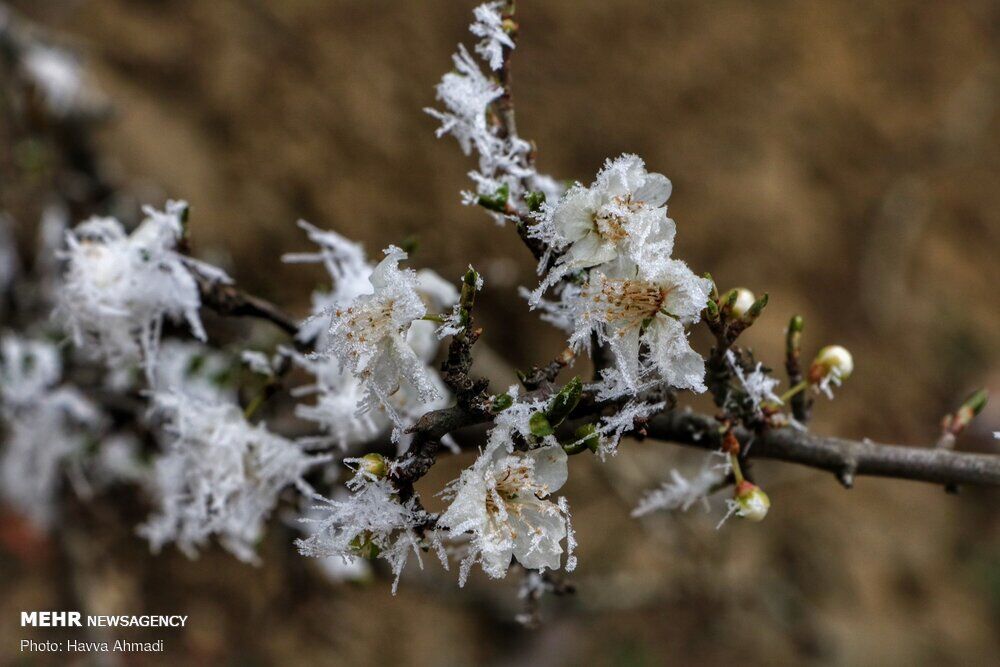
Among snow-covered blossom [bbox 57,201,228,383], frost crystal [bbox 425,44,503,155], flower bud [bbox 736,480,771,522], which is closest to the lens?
flower bud [bbox 736,480,771,522]

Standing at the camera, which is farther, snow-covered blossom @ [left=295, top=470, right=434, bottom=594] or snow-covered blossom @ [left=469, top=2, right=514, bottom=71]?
snow-covered blossom @ [left=469, top=2, right=514, bottom=71]

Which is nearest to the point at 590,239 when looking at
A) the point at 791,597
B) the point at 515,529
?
the point at 515,529

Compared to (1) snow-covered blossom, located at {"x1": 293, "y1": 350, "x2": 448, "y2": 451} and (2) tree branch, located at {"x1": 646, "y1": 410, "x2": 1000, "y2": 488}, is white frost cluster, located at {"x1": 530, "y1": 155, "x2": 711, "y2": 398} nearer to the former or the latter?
(2) tree branch, located at {"x1": 646, "y1": 410, "x2": 1000, "y2": 488}

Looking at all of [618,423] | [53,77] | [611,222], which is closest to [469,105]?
[611,222]

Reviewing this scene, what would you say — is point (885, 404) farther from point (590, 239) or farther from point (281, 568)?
point (590, 239)

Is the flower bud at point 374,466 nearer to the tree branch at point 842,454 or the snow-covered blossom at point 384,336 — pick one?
the snow-covered blossom at point 384,336

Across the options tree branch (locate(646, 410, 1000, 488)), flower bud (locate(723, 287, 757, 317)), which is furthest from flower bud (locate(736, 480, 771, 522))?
flower bud (locate(723, 287, 757, 317))
